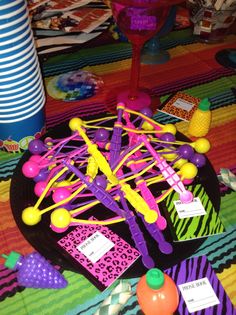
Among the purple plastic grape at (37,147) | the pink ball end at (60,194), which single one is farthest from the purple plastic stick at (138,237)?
the purple plastic grape at (37,147)

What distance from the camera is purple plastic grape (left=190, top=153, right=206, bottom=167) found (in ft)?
2.30

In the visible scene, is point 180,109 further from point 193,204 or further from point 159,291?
point 159,291

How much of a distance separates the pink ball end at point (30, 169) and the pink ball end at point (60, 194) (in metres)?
0.07

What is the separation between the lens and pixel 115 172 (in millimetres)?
657

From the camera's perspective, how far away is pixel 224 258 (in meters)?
0.62

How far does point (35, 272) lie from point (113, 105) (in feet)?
1.79

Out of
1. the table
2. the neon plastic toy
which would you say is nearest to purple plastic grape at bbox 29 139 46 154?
the neon plastic toy

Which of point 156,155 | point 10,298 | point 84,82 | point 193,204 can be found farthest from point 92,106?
point 10,298

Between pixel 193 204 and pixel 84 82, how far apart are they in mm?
555

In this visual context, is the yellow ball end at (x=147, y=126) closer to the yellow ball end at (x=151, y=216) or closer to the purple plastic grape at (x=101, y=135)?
the purple plastic grape at (x=101, y=135)

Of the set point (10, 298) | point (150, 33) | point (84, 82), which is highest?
→ point (150, 33)

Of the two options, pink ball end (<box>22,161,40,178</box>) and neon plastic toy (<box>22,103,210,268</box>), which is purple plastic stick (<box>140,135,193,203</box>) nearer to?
neon plastic toy (<box>22,103,210,268</box>)

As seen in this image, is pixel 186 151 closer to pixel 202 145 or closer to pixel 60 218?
pixel 202 145

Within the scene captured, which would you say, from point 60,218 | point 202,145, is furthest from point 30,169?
point 202,145
